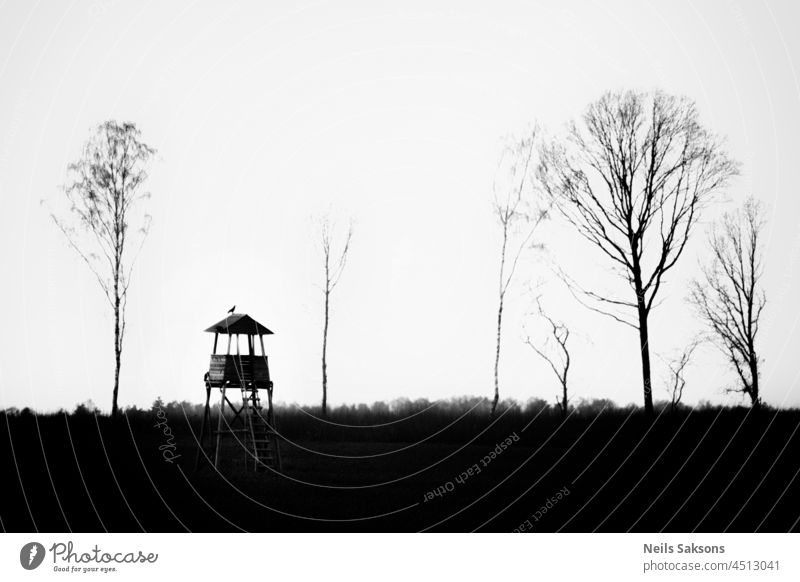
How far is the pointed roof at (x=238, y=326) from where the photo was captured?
1203 inches

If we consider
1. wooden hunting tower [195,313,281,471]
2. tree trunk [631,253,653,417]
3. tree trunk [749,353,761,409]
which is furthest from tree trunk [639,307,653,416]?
wooden hunting tower [195,313,281,471]

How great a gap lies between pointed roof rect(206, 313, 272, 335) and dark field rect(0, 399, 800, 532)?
4.37 metres

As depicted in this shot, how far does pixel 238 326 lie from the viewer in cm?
3067

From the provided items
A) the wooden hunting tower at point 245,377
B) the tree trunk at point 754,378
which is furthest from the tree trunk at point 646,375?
the wooden hunting tower at point 245,377

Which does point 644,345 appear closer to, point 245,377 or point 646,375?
point 646,375

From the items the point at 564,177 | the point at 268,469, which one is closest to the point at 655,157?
the point at 564,177

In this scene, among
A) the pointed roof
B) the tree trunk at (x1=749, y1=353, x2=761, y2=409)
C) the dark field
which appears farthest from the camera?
the tree trunk at (x1=749, y1=353, x2=761, y2=409)

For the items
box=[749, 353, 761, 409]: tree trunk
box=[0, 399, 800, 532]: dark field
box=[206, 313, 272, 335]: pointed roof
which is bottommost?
box=[0, 399, 800, 532]: dark field

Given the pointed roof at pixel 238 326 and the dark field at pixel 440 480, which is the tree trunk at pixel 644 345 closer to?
the dark field at pixel 440 480

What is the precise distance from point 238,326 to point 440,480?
8.66 m

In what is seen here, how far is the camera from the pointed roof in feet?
100

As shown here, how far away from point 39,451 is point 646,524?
16.7 m

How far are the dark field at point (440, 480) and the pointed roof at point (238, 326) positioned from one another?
14.3ft

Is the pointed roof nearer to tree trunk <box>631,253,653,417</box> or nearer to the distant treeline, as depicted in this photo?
the distant treeline
